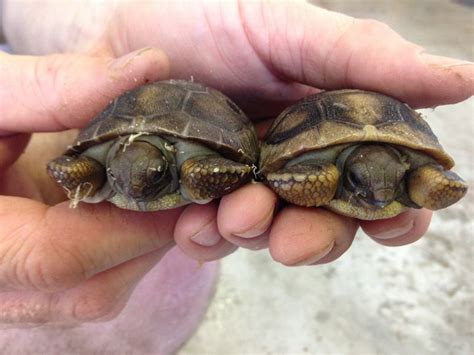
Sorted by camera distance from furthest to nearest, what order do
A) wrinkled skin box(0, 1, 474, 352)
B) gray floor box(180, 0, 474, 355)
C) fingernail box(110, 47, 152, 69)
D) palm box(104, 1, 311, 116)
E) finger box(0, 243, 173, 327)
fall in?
1. gray floor box(180, 0, 474, 355)
2. palm box(104, 1, 311, 116)
3. finger box(0, 243, 173, 327)
4. fingernail box(110, 47, 152, 69)
5. wrinkled skin box(0, 1, 474, 352)

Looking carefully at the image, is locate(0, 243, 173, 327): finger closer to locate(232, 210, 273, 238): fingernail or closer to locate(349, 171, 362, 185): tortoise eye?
locate(232, 210, 273, 238): fingernail

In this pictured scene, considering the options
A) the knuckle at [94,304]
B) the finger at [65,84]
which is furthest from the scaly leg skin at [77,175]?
the knuckle at [94,304]

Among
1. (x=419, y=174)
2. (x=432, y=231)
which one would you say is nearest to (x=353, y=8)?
(x=432, y=231)

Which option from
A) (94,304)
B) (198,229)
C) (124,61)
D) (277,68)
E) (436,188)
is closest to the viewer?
(436,188)

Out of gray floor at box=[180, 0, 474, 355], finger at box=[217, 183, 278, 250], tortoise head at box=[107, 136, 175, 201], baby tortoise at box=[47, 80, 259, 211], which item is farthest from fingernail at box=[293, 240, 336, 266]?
gray floor at box=[180, 0, 474, 355]

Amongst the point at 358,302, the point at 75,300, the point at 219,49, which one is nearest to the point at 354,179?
the point at 219,49

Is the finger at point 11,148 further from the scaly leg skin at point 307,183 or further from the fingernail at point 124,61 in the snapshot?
the scaly leg skin at point 307,183

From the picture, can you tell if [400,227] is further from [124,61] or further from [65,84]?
[65,84]

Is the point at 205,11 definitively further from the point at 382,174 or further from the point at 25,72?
the point at 382,174
